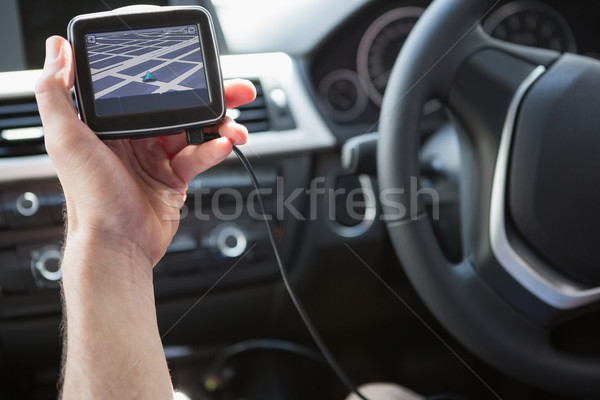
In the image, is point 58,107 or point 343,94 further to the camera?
point 343,94

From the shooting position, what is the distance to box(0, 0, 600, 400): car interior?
86 cm

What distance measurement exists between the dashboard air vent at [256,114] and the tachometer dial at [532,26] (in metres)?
0.51

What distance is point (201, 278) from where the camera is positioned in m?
1.31

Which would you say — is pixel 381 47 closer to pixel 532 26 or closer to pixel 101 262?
pixel 532 26

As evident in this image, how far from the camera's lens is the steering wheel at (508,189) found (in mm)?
835

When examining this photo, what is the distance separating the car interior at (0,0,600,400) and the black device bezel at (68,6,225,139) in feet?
0.76

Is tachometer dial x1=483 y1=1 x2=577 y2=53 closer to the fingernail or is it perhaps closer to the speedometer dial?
the speedometer dial

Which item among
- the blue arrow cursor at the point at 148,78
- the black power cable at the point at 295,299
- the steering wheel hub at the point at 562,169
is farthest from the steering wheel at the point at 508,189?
the blue arrow cursor at the point at 148,78

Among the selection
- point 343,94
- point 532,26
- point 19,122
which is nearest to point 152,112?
point 19,122

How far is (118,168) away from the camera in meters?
0.76

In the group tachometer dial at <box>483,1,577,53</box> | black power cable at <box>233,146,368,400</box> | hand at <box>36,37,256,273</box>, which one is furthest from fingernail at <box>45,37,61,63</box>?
tachometer dial at <box>483,1,577,53</box>

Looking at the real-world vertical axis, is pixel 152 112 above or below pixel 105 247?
above

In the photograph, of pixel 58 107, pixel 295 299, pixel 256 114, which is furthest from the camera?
pixel 256 114

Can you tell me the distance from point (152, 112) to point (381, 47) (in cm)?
69
